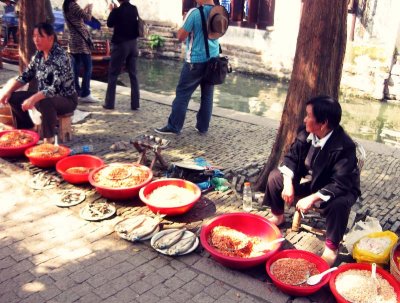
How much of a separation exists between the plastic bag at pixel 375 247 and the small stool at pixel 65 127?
423cm

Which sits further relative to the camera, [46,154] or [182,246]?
[46,154]

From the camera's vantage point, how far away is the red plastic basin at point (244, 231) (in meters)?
3.44

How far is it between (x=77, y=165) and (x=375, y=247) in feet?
11.3

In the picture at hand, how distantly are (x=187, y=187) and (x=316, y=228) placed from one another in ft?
4.60

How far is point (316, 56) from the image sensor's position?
4.33 m

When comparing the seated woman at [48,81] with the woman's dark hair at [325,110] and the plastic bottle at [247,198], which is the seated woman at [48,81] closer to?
the plastic bottle at [247,198]

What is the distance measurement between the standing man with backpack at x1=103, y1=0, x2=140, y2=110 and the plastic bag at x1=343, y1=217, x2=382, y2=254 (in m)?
4.91

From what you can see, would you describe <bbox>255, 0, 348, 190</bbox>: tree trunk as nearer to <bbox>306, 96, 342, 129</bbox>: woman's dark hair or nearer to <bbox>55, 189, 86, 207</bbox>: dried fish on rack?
<bbox>306, 96, 342, 129</bbox>: woman's dark hair

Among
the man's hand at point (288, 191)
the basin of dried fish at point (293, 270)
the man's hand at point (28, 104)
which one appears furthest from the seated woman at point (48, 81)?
the basin of dried fish at point (293, 270)

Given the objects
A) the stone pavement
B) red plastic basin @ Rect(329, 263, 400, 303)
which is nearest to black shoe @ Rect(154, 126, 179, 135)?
the stone pavement

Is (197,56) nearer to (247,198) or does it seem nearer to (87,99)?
(247,198)

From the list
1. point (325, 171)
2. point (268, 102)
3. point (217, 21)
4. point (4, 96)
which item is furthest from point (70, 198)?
point (268, 102)

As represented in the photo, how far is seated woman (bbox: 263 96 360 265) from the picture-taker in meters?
3.54

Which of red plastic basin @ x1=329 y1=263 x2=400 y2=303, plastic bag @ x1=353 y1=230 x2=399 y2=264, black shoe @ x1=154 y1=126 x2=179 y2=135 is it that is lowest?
red plastic basin @ x1=329 y1=263 x2=400 y2=303
